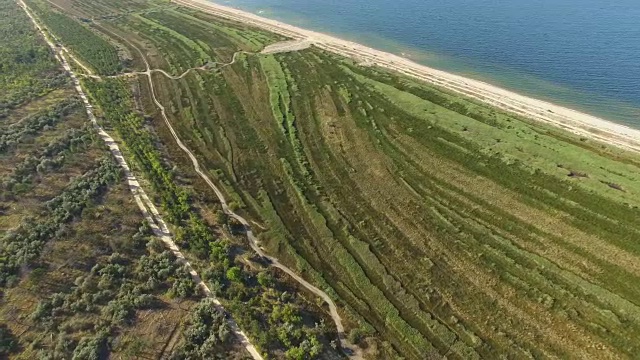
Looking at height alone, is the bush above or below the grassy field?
below

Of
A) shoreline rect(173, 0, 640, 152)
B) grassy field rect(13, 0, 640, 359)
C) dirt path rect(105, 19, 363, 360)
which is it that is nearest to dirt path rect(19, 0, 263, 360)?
grassy field rect(13, 0, 640, 359)

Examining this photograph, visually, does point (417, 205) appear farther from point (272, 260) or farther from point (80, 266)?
point (80, 266)

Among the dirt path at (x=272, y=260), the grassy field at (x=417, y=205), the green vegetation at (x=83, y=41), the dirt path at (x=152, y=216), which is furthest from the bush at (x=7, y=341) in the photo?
the green vegetation at (x=83, y=41)

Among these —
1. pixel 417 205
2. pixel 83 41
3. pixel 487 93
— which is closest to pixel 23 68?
pixel 83 41

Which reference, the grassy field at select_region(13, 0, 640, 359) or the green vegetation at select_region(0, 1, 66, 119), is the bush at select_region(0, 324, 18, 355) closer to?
the grassy field at select_region(13, 0, 640, 359)

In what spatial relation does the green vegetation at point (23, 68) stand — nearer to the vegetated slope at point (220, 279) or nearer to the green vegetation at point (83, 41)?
the green vegetation at point (83, 41)

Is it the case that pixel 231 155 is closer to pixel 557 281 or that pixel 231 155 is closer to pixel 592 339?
pixel 557 281
